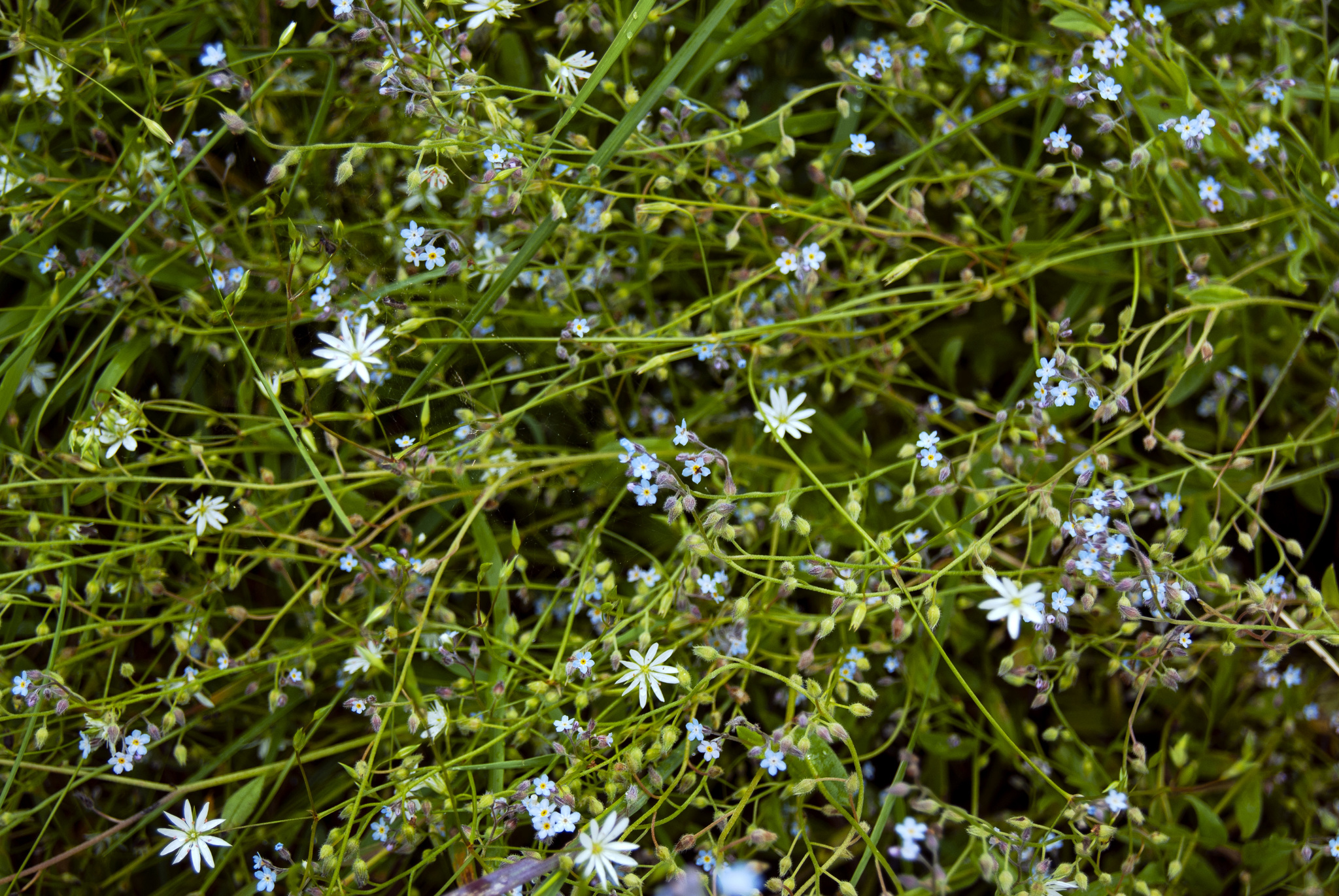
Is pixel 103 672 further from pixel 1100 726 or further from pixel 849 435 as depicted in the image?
pixel 1100 726

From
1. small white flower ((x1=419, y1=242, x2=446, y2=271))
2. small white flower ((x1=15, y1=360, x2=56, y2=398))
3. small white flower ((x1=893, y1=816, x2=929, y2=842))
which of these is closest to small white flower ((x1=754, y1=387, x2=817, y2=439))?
small white flower ((x1=419, y1=242, x2=446, y2=271))

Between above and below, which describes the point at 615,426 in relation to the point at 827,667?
above

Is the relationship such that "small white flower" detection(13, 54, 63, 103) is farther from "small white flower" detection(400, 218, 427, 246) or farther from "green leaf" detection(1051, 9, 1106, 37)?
"green leaf" detection(1051, 9, 1106, 37)

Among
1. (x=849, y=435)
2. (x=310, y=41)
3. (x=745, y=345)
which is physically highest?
(x=310, y=41)

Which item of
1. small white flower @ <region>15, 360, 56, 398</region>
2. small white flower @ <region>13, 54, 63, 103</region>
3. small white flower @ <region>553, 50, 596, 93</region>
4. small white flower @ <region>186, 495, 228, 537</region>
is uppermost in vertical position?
small white flower @ <region>553, 50, 596, 93</region>

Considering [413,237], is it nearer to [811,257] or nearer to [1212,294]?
[811,257]

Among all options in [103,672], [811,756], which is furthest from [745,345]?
[103,672]
